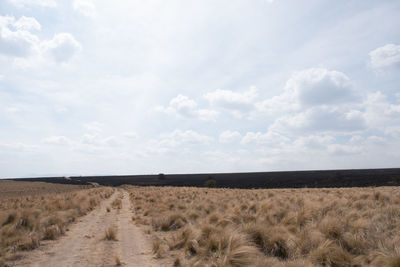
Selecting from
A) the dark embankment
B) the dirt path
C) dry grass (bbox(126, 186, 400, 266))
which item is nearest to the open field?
the dark embankment

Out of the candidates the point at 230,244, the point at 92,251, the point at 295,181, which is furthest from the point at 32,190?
the point at 295,181

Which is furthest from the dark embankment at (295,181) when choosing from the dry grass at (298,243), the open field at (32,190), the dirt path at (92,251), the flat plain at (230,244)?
the dirt path at (92,251)

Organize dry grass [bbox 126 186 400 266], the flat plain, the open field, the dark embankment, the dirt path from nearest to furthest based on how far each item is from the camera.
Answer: dry grass [bbox 126 186 400 266] → the flat plain → the dirt path → the open field → the dark embankment

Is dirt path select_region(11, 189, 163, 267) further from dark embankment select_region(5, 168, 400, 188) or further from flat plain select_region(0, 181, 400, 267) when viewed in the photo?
dark embankment select_region(5, 168, 400, 188)

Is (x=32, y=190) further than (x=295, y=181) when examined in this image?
No

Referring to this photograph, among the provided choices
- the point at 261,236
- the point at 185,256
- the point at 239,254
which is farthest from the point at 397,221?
the point at 185,256

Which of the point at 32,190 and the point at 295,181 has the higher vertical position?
the point at 32,190

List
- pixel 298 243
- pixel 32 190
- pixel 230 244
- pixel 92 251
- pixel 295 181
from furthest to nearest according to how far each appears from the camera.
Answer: pixel 295 181 → pixel 32 190 → pixel 92 251 → pixel 298 243 → pixel 230 244

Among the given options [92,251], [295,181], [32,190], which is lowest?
[295,181]

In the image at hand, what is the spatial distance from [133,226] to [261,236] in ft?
21.2

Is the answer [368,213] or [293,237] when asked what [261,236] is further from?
[368,213]

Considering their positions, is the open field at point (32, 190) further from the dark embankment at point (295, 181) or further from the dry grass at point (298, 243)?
the dry grass at point (298, 243)

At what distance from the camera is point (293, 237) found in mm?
6934

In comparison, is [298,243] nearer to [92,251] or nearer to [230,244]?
[230,244]
